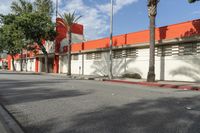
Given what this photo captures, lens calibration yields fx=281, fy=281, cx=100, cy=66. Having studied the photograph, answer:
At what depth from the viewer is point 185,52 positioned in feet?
77.5

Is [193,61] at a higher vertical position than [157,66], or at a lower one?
higher

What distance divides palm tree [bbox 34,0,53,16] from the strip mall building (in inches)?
320

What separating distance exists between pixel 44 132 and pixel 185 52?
19.8 meters

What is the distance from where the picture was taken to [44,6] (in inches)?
1913

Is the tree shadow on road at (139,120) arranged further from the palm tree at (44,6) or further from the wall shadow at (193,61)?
the palm tree at (44,6)

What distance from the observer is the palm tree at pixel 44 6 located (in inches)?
1909

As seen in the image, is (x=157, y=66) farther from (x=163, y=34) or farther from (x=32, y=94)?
(x=32, y=94)

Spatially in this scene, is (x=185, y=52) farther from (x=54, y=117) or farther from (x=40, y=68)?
(x=40, y=68)

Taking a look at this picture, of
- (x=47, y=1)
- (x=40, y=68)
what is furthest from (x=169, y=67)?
(x=40, y=68)

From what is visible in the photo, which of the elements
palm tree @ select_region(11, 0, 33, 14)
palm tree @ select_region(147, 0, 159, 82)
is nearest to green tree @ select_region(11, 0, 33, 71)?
palm tree @ select_region(11, 0, 33, 14)

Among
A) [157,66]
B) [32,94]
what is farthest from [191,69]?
[32,94]

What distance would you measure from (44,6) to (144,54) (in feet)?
86.5

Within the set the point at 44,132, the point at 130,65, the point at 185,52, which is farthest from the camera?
the point at 130,65

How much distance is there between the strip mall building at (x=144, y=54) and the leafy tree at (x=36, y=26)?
3917 millimetres
